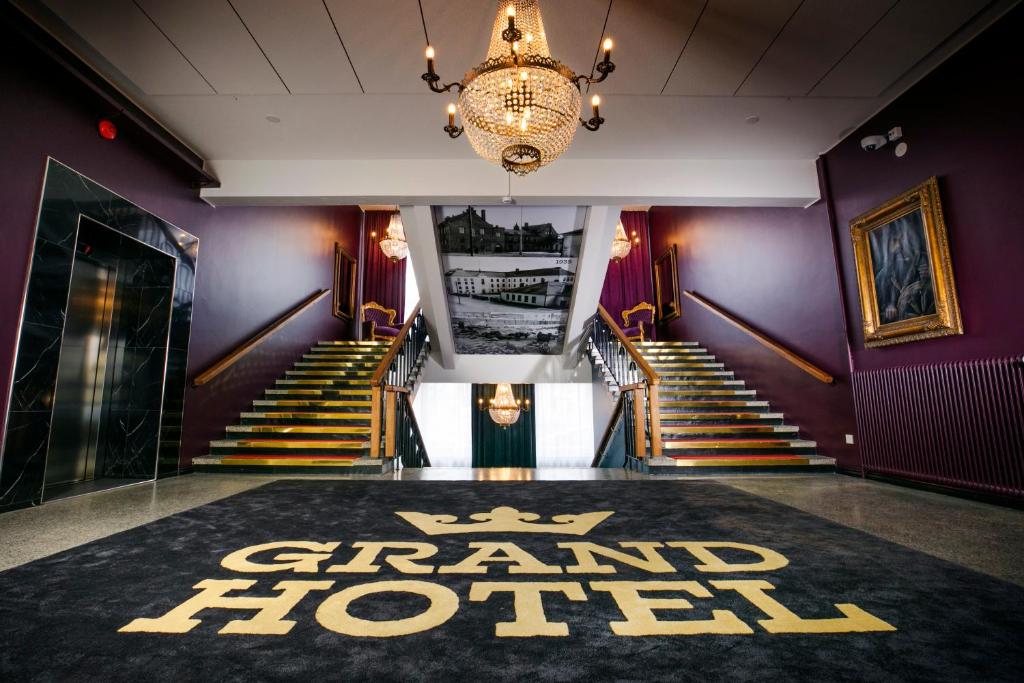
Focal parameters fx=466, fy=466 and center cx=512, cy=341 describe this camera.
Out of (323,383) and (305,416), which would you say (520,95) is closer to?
(305,416)

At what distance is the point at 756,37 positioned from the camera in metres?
3.26

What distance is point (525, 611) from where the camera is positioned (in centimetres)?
145

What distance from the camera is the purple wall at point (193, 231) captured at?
3.02m

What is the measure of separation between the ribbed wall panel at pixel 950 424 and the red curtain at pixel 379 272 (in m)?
9.05

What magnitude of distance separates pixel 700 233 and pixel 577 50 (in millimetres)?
5586

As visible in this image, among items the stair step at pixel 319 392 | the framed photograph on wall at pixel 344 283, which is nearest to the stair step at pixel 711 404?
the stair step at pixel 319 392

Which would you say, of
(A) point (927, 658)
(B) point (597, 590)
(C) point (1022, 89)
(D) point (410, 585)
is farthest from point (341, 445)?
(C) point (1022, 89)

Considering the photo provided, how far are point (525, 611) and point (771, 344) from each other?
17.7ft

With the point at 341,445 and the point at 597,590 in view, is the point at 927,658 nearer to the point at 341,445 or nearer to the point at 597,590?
the point at 597,590

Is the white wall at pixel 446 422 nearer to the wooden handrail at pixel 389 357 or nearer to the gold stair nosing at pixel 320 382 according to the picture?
the gold stair nosing at pixel 320 382

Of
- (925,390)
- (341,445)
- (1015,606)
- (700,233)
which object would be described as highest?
(700,233)

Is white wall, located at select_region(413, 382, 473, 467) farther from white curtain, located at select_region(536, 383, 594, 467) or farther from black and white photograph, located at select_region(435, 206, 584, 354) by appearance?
black and white photograph, located at select_region(435, 206, 584, 354)

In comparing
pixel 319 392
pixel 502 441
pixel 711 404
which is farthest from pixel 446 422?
pixel 711 404

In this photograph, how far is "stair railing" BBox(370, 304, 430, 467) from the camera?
493 centimetres
